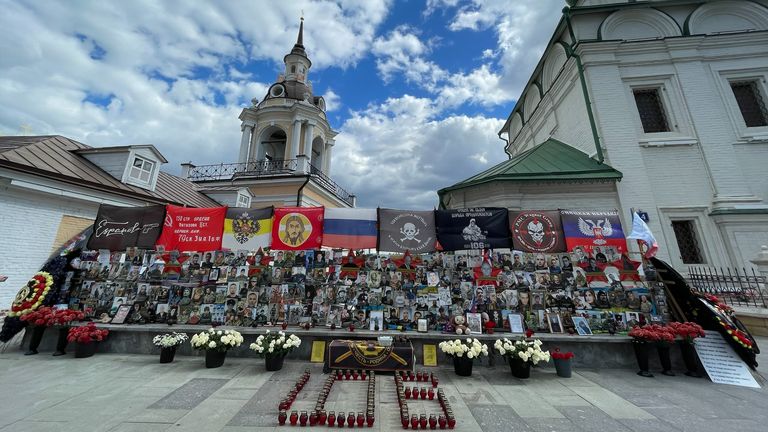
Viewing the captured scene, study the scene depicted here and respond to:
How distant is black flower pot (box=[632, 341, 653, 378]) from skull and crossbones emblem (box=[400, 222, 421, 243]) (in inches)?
195

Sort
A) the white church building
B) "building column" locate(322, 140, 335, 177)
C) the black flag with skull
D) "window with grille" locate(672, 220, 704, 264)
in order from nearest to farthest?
the black flag with skull < the white church building < "window with grille" locate(672, 220, 704, 264) < "building column" locate(322, 140, 335, 177)

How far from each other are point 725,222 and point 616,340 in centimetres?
954

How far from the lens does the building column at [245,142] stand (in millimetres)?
21891

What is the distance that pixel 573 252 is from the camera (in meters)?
6.80

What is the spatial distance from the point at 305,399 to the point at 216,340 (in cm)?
262

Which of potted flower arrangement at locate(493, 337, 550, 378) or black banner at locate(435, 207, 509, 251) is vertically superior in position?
black banner at locate(435, 207, 509, 251)

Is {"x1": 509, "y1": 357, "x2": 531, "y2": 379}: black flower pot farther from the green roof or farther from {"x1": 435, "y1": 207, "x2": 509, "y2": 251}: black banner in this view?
the green roof

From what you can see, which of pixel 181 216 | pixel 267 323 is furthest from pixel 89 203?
pixel 267 323

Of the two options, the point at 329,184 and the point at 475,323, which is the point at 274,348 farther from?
the point at 329,184

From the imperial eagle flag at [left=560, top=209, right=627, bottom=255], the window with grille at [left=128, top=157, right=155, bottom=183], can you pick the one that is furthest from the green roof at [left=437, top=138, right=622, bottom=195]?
the window with grille at [left=128, top=157, right=155, bottom=183]

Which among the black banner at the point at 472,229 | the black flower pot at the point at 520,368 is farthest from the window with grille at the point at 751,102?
the black flower pot at the point at 520,368

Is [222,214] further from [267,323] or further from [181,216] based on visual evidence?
[267,323]

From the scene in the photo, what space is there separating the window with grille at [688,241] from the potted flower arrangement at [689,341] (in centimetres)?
758

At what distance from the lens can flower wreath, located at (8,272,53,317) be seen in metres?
6.41
